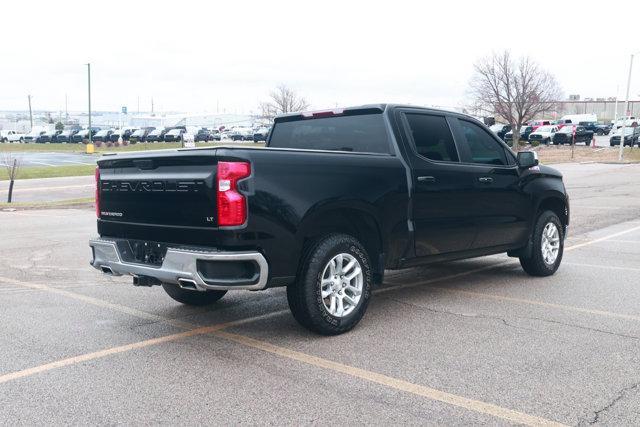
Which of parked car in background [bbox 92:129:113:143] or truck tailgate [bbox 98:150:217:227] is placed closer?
truck tailgate [bbox 98:150:217:227]

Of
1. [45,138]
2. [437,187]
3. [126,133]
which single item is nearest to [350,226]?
[437,187]

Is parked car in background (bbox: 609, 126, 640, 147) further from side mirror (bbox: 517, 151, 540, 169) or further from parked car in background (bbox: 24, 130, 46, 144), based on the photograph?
parked car in background (bbox: 24, 130, 46, 144)

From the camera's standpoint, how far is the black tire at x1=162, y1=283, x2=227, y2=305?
21.1 feet

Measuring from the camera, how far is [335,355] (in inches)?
194

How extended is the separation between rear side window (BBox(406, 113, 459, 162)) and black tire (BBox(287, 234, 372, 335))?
1.42 meters

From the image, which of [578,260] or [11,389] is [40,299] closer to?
[11,389]

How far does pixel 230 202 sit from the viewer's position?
186 inches

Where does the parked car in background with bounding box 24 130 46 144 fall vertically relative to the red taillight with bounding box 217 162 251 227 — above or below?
below

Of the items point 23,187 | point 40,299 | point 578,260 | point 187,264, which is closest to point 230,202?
point 187,264

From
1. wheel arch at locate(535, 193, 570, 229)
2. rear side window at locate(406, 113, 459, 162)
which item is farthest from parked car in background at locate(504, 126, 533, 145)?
rear side window at locate(406, 113, 459, 162)

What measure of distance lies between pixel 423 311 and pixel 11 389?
3570 millimetres

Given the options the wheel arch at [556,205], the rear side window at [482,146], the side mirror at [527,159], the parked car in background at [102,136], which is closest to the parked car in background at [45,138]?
the parked car in background at [102,136]

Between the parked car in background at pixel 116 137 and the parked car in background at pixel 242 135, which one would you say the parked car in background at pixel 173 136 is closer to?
the parked car in background at pixel 116 137

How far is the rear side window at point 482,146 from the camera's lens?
693cm
